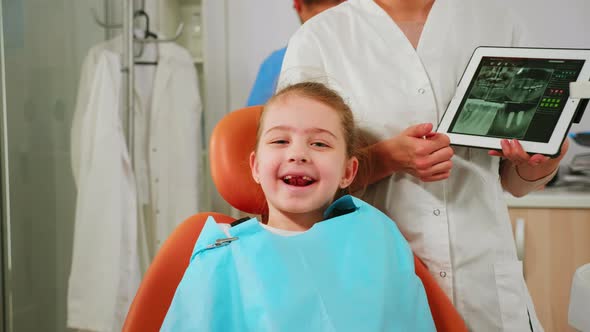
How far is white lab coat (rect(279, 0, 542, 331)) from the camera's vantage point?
43.9 inches

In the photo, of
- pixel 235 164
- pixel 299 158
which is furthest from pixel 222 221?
pixel 299 158

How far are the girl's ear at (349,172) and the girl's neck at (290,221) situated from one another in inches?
3.8

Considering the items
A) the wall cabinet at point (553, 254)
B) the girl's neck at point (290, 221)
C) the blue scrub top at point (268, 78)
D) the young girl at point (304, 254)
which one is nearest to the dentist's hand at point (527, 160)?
the young girl at point (304, 254)

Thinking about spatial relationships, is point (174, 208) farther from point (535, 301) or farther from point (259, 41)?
point (535, 301)

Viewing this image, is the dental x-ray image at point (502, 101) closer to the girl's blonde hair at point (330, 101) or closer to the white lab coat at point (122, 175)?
the girl's blonde hair at point (330, 101)

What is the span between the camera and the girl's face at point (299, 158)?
1087 millimetres

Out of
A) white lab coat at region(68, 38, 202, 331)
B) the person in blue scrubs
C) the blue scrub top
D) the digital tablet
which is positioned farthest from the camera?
the blue scrub top

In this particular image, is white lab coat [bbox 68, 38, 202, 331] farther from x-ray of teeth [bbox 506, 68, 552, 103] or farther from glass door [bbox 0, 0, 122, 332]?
x-ray of teeth [bbox 506, 68, 552, 103]

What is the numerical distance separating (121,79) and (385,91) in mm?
1549

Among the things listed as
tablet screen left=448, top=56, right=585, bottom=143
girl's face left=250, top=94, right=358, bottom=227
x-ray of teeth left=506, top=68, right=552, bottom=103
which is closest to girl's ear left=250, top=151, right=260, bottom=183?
girl's face left=250, top=94, right=358, bottom=227

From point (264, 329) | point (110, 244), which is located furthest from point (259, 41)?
point (264, 329)

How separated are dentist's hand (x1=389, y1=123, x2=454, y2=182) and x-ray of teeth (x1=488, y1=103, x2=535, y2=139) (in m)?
0.10

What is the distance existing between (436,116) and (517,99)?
6.1 inches

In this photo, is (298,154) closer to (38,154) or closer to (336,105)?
(336,105)
